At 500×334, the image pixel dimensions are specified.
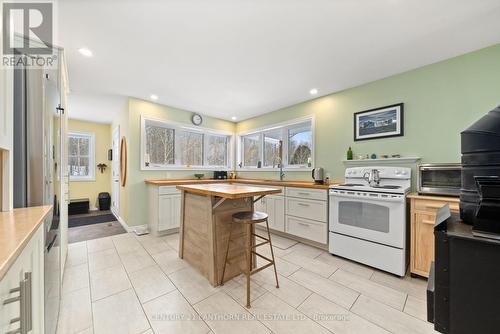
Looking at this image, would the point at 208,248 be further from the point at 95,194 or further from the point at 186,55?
the point at 95,194

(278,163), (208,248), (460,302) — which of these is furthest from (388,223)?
(278,163)

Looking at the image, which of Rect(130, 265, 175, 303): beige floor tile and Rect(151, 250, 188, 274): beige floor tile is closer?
Rect(130, 265, 175, 303): beige floor tile

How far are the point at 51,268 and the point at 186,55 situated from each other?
2.26 metres

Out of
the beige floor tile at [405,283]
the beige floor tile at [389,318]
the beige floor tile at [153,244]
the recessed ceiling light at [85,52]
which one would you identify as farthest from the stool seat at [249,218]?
the recessed ceiling light at [85,52]

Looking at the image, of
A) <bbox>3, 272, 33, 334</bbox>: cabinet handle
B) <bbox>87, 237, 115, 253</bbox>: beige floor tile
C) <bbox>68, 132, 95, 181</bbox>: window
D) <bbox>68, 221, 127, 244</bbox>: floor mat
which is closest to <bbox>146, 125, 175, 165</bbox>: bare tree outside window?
<bbox>68, 221, 127, 244</bbox>: floor mat

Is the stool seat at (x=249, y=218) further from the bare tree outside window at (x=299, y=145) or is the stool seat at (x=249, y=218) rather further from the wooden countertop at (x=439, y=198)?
the bare tree outside window at (x=299, y=145)

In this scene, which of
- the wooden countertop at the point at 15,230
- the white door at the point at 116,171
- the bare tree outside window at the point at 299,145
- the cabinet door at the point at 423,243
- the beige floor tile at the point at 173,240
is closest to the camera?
the wooden countertop at the point at 15,230

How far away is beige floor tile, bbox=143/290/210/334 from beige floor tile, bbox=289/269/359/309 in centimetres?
108

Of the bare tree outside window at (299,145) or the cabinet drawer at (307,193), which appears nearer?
the cabinet drawer at (307,193)

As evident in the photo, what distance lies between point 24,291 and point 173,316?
4.18 ft

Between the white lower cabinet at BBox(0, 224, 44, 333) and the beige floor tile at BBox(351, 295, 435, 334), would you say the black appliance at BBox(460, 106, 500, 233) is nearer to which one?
Result: the beige floor tile at BBox(351, 295, 435, 334)

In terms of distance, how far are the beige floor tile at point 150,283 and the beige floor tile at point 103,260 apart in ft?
1.54

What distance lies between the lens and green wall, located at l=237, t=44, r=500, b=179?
2141 mm

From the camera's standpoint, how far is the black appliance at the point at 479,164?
2.84 feet
